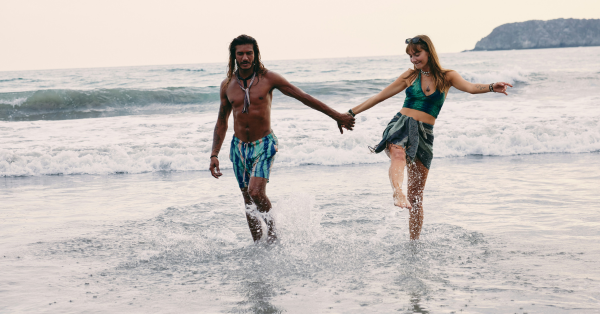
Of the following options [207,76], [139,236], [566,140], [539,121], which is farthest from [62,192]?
[207,76]

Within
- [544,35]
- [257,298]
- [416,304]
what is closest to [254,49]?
[257,298]

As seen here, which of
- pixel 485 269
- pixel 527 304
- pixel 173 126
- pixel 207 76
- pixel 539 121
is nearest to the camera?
pixel 527 304

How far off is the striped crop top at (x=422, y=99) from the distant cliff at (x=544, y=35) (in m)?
121

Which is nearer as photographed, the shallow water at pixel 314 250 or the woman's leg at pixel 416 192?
the shallow water at pixel 314 250

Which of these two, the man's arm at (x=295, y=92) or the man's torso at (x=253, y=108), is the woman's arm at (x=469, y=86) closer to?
the man's arm at (x=295, y=92)

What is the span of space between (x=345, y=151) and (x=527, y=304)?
6714 mm

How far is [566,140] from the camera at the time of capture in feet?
33.0

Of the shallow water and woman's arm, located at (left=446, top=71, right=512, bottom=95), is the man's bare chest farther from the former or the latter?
woman's arm, located at (left=446, top=71, right=512, bottom=95)

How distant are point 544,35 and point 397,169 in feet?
422

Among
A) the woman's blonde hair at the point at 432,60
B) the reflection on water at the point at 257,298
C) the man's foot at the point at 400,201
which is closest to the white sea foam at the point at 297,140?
the woman's blonde hair at the point at 432,60

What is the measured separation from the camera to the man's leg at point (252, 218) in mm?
4594

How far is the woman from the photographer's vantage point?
411 cm

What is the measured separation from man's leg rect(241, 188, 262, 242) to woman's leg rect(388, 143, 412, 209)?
1.27m

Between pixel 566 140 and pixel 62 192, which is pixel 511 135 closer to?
pixel 566 140
